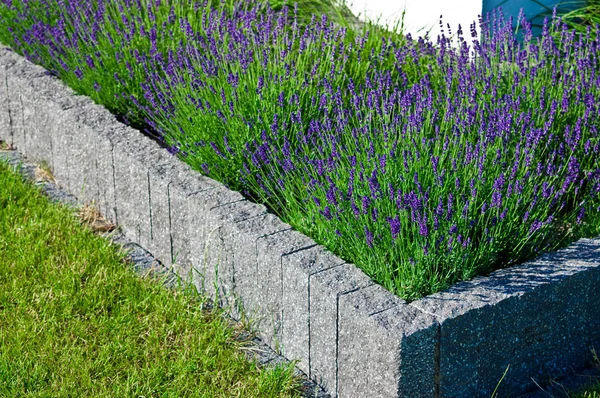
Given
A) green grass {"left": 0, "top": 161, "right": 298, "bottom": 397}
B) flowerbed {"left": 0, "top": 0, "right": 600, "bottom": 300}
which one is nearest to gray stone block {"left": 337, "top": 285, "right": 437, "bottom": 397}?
flowerbed {"left": 0, "top": 0, "right": 600, "bottom": 300}

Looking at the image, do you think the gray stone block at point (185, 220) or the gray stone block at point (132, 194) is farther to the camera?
the gray stone block at point (132, 194)

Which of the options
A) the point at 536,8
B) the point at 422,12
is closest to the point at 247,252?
the point at 422,12

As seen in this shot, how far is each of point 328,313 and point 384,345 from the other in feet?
0.89

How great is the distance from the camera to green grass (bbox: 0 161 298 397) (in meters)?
3.12

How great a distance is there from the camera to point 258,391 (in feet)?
10.1

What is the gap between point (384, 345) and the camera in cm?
281

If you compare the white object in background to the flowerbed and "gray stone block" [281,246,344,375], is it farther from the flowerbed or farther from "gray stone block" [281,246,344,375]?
"gray stone block" [281,246,344,375]

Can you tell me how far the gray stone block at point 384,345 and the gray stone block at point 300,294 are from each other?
18 centimetres

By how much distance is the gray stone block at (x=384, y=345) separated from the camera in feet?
9.16

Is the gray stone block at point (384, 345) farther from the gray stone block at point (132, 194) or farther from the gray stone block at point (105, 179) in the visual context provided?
the gray stone block at point (105, 179)

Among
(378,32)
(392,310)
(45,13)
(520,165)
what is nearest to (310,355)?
(392,310)

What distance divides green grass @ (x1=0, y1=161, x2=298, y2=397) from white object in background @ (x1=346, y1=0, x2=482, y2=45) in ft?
7.28

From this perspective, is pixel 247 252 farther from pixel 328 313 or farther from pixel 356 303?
pixel 356 303

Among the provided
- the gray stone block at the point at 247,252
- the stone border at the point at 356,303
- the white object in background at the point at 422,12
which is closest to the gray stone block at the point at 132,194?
the stone border at the point at 356,303
